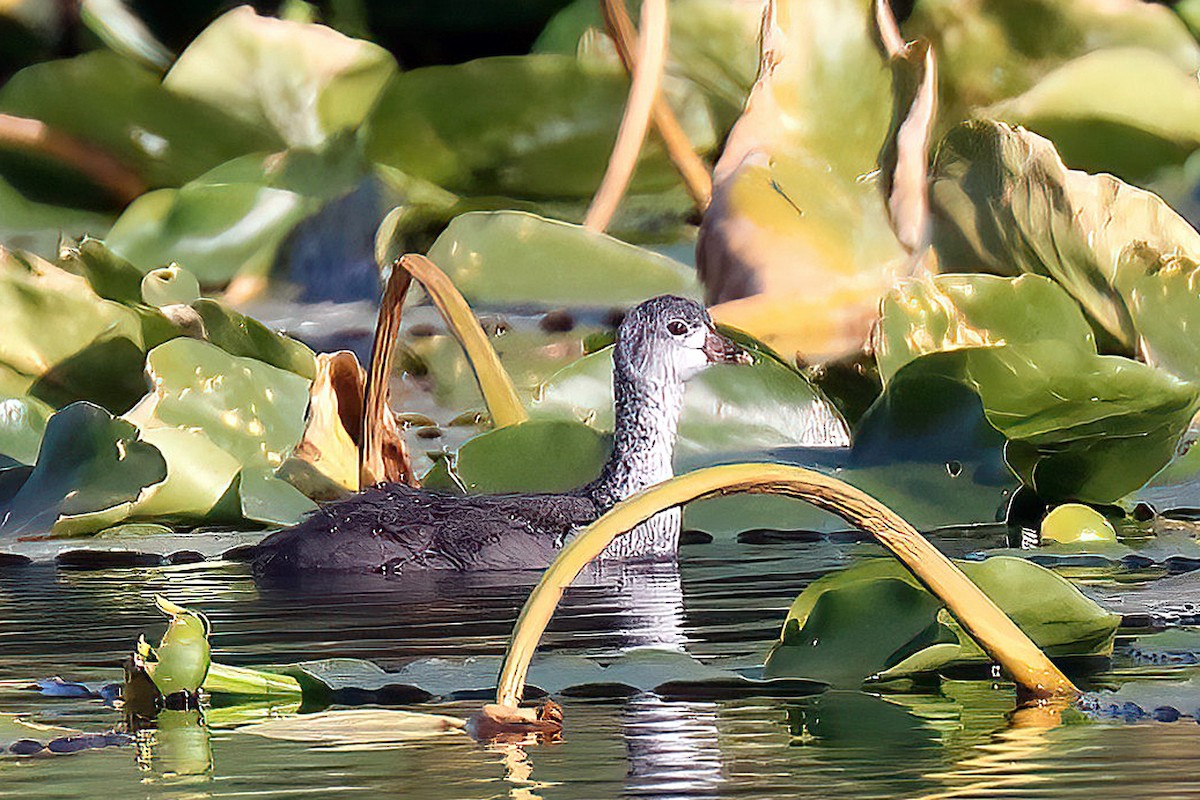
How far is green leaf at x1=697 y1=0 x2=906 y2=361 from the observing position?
5234 millimetres

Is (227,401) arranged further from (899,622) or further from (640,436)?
(899,622)

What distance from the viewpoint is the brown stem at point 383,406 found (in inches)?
184

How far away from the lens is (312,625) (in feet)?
11.6

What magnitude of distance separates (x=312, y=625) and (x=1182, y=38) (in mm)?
3839

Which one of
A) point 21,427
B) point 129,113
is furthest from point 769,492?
point 129,113

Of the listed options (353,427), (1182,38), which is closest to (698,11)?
(1182,38)

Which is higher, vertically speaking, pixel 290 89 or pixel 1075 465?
pixel 290 89

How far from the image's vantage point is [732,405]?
495 centimetres

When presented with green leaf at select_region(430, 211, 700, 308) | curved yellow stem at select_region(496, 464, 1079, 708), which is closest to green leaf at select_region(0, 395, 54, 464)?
green leaf at select_region(430, 211, 700, 308)

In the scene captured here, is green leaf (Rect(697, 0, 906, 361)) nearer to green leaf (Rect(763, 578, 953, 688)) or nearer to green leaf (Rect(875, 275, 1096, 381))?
green leaf (Rect(875, 275, 1096, 381))

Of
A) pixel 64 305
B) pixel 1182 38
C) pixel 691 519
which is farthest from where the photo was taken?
pixel 1182 38

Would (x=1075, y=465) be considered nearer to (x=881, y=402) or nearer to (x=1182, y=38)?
(x=881, y=402)

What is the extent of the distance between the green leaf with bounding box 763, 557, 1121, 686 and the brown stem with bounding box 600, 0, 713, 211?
3295 mm

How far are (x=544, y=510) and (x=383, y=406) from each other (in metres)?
0.39
